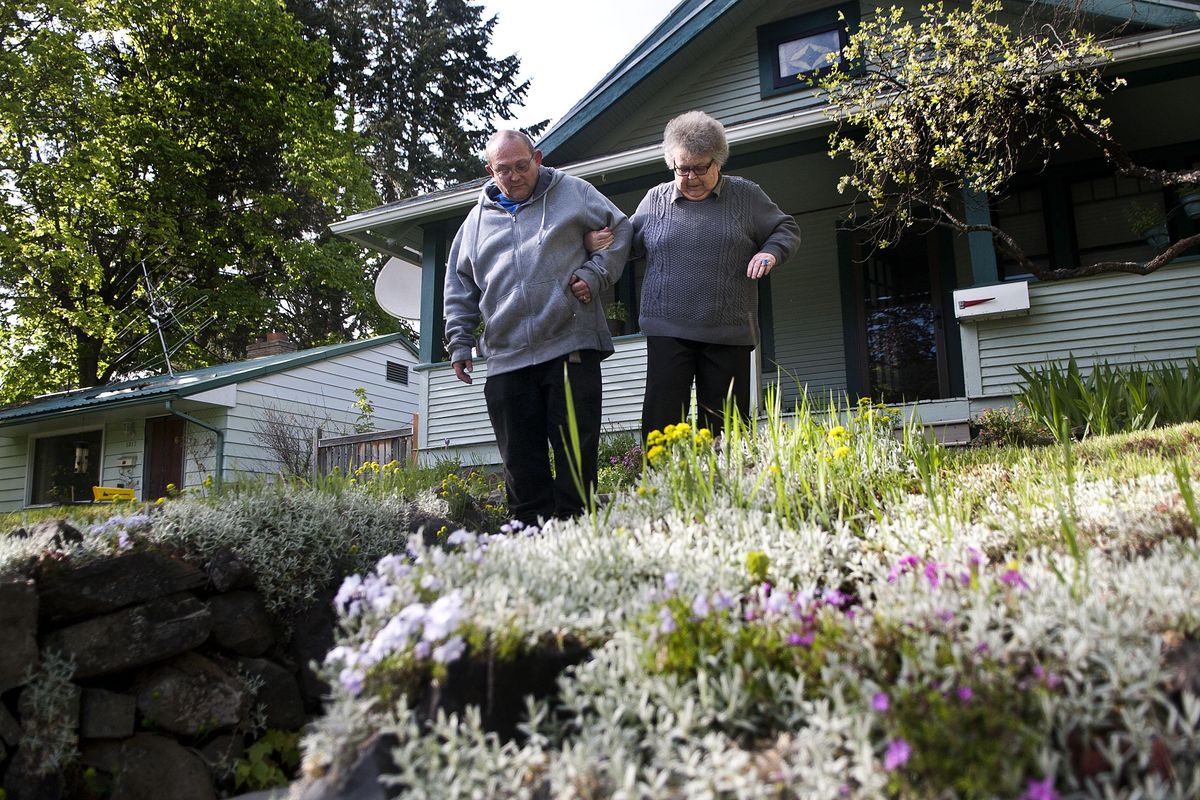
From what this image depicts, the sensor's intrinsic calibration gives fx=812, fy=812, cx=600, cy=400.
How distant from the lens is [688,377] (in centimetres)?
305

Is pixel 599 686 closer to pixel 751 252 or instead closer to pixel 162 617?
pixel 162 617

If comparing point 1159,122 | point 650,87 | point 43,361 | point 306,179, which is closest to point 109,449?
point 43,361

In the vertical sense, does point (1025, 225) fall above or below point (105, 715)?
above

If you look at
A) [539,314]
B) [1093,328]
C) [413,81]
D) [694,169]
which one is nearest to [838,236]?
[1093,328]

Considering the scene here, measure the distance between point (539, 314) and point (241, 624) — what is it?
1.43 m

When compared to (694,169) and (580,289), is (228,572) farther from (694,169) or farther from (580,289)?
(694,169)

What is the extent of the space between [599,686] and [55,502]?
13.6 metres

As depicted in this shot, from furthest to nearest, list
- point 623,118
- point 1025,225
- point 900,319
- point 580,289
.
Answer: point 623,118, point 900,319, point 1025,225, point 580,289

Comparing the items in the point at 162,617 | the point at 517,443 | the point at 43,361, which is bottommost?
the point at 162,617

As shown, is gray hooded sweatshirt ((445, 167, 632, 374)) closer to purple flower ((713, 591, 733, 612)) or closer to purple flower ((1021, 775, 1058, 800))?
purple flower ((713, 591, 733, 612))

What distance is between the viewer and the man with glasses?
2.86m

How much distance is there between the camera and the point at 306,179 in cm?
1533

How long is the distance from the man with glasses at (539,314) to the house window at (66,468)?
38.2 feet

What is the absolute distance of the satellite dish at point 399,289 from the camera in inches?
380
